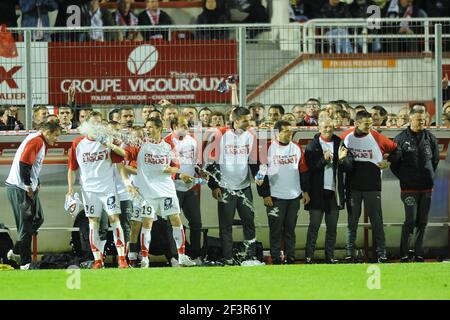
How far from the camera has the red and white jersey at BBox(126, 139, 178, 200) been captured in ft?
56.0

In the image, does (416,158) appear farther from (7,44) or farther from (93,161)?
(7,44)

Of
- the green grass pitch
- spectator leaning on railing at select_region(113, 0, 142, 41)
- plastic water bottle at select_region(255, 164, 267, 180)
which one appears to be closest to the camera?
the green grass pitch

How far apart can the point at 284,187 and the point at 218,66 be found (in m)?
2.38

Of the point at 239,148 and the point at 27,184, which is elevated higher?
the point at 239,148

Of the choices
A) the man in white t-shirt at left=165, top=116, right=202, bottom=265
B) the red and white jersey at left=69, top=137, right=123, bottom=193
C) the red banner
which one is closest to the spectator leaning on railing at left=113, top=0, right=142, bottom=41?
the red banner

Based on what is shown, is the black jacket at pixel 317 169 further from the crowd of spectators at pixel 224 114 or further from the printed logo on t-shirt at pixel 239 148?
the printed logo on t-shirt at pixel 239 148

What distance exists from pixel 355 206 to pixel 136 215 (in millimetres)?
3294

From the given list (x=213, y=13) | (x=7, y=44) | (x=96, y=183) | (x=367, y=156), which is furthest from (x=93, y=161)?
(x=213, y=13)

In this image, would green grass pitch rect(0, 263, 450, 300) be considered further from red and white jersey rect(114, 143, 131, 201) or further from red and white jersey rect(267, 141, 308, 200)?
red and white jersey rect(114, 143, 131, 201)

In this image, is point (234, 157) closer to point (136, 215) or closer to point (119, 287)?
point (136, 215)

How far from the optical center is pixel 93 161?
16.9 m

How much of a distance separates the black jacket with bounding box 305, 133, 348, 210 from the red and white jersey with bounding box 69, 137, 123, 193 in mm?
2868

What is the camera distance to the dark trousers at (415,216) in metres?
17.7
